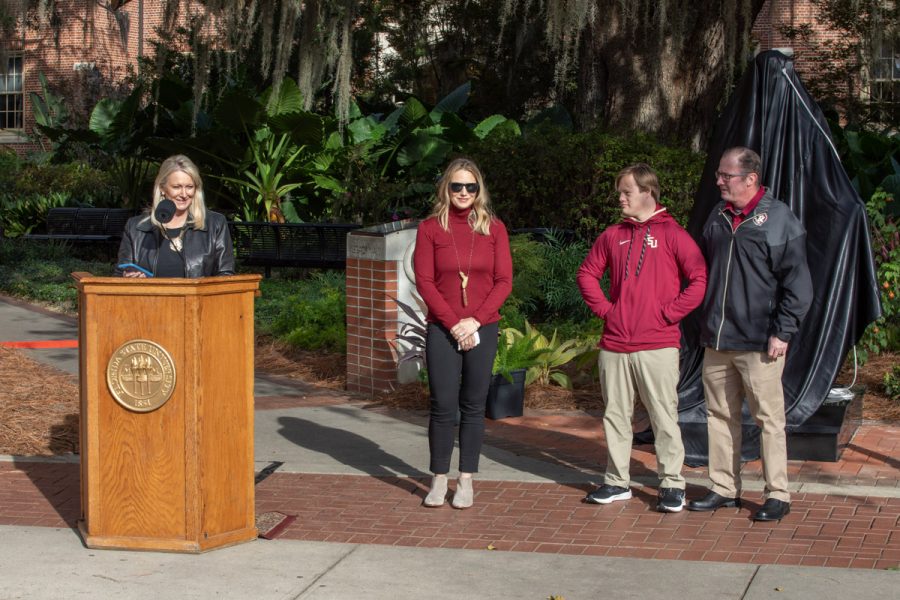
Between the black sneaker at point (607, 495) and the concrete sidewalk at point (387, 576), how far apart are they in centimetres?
88

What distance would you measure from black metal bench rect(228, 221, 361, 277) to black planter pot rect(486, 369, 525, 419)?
24.7 ft

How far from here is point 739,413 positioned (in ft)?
20.4

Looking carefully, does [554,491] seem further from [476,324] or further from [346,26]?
[346,26]

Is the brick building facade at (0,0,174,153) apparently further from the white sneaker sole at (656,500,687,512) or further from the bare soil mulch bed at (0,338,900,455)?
the white sneaker sole at (656,500,687,512)

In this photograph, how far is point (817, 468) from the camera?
6.96m

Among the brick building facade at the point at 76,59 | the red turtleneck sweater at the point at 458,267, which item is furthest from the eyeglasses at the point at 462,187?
the brick building facade at the point at 76,59

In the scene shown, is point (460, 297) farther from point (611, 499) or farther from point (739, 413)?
point (739, 413)

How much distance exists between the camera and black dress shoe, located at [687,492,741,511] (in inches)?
242

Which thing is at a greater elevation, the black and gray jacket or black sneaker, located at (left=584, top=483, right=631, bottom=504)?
the black and gray jacket

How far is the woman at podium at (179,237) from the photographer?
587 centimetres

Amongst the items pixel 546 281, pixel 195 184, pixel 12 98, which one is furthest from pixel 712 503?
pixel 12 98

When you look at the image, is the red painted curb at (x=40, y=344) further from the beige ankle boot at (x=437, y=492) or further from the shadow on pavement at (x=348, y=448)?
the beige ankle boot at (x=437, y=492)

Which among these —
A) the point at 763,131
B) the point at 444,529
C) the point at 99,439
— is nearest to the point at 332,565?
the point at 444,529

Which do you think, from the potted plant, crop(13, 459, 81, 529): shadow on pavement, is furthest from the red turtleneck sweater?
the potted plant
